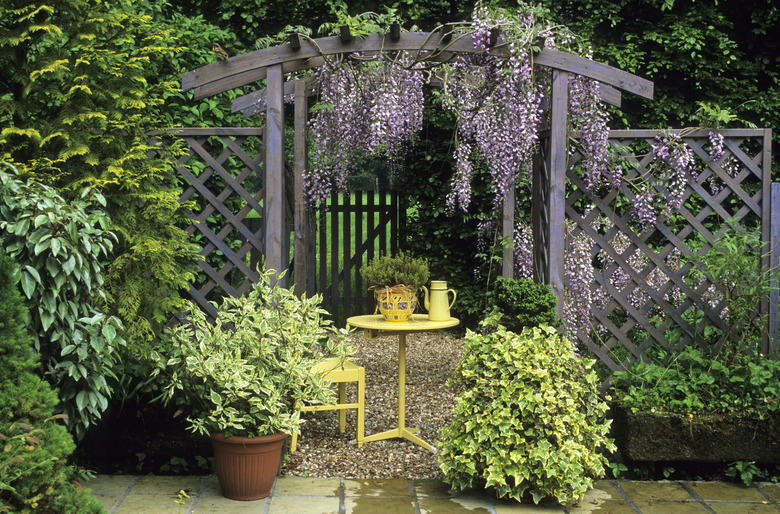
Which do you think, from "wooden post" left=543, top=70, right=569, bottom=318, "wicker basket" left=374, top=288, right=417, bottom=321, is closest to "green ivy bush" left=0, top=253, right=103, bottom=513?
"wicker basket" left=374, top=288, right=417, bottom=321

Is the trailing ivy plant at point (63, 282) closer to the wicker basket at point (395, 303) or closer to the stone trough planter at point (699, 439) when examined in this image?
the wicker basket at point (395, 303)

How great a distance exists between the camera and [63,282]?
295 cm

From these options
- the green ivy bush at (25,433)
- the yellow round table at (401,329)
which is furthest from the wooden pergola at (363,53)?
the green ivy bush at (25,433)

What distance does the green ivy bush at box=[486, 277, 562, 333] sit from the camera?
12.4 feet

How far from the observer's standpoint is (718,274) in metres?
4.02

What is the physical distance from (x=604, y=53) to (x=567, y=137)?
10.2 feet

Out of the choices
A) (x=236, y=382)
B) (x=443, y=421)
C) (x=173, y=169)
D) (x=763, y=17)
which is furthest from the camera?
(x=763, y=17)

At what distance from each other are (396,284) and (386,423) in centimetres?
110

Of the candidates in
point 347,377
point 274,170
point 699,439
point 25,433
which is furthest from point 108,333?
point 699,439

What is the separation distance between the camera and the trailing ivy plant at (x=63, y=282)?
289cm

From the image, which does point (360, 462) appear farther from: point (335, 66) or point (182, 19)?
point (182, 19)

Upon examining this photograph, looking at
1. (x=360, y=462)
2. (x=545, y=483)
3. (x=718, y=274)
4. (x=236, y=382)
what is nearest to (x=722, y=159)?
(x=718, y=274)

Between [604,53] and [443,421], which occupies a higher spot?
[604,53]

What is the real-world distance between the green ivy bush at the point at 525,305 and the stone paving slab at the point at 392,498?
931 millimetres
